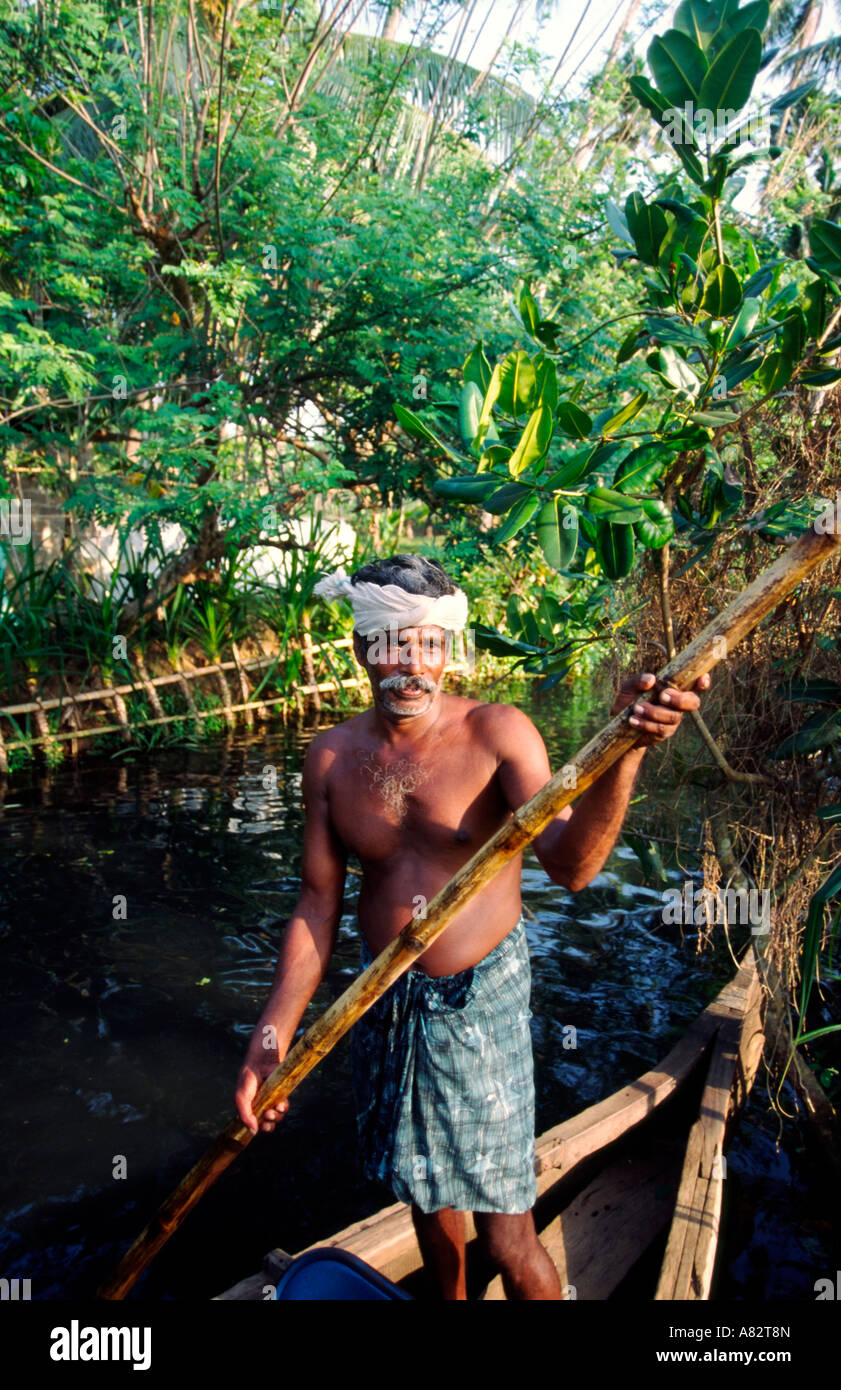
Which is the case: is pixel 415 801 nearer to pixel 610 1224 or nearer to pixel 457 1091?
pixel 457 1091

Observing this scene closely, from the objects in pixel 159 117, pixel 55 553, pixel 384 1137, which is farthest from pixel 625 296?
pixel 384 1137

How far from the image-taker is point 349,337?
8.30 meters

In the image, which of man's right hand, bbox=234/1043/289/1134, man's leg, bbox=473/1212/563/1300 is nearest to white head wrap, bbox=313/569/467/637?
man's right hand, bbox=234/1043/289/1134

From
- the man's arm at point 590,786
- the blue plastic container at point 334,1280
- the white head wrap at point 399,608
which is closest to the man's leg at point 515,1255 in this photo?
the blue plastic container at point 334,1280

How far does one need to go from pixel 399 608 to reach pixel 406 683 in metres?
0.17

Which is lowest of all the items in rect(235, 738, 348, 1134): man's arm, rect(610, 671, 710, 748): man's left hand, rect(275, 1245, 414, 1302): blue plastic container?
rect(275, 1245, 414, 1302): blue plastic container

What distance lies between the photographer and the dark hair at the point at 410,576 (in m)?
2.15

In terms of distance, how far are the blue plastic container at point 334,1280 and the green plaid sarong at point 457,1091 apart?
17 cm

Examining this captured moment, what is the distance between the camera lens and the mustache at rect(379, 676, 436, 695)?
2.14 meters

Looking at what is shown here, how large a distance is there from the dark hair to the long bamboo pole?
634mm

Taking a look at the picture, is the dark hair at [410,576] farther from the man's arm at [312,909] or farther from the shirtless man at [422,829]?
the man's arm at [312,909]

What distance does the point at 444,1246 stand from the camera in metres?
2.21

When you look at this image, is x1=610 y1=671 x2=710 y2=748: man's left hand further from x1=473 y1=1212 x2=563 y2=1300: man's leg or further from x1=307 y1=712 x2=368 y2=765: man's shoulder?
x1=473 y1=1212 x2=563 y2=1300: man's leg

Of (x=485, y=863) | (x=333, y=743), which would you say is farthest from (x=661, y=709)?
(x=333, y=743)
